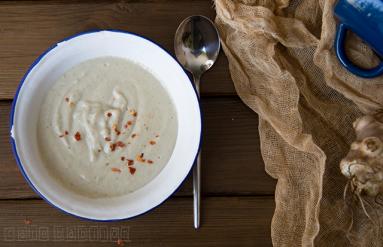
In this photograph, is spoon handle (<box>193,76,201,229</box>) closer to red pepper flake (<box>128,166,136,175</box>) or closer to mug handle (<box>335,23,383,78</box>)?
red pepper flake (<box>128,166,136,175</box>)

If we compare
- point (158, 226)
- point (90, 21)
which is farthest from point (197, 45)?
point (158, 226)

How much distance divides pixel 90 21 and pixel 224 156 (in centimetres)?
37

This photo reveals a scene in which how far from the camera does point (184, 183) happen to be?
3.06ft

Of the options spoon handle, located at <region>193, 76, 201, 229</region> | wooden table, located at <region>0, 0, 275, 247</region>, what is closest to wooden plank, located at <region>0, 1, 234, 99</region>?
wooden table, located at <region>0, 0, 275, 247</region>

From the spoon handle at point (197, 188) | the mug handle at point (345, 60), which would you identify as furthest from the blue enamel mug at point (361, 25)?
the spoon handle at point (197, 188)

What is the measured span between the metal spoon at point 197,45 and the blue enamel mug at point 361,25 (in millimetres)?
227

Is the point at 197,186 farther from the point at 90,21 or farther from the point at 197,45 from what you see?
the point at 90,21

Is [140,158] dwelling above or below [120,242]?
above

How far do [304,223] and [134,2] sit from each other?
538mm

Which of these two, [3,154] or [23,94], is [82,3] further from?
[3,154]

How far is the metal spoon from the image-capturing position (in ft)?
3.05

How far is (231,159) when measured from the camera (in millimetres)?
938

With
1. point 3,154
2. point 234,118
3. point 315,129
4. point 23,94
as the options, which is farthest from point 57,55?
point 315,129

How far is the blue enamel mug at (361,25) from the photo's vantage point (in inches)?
30.0
